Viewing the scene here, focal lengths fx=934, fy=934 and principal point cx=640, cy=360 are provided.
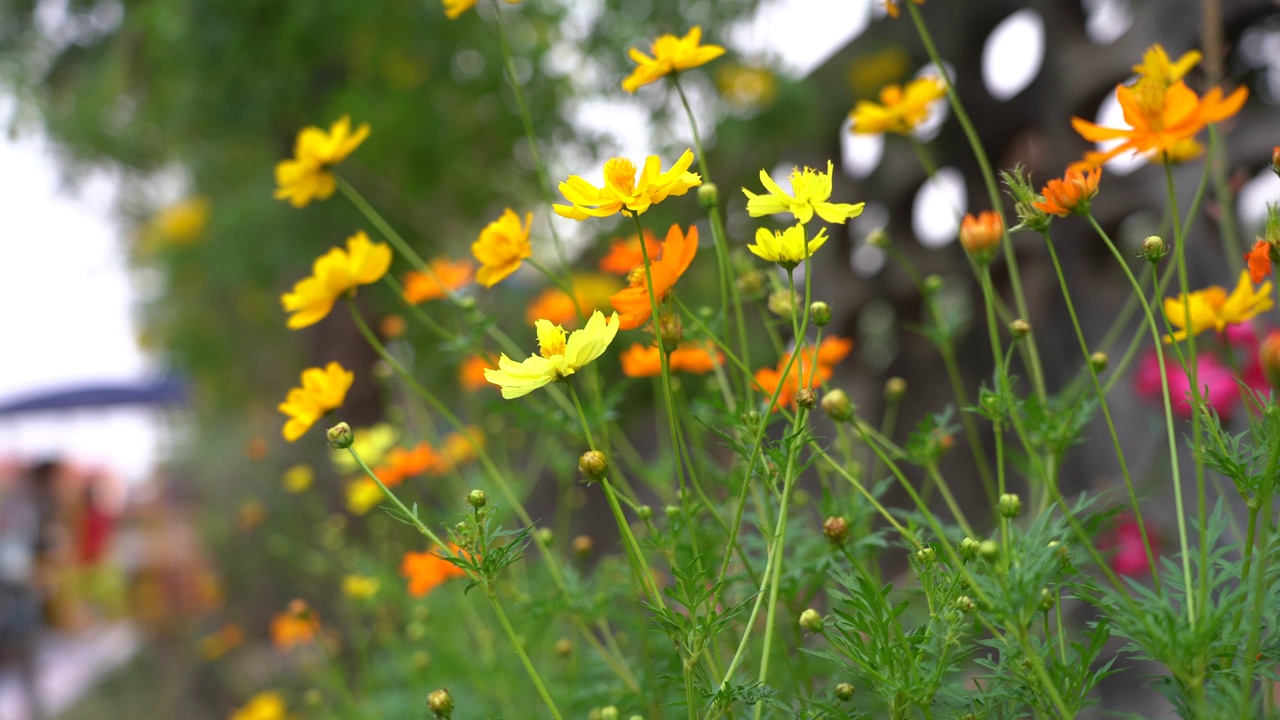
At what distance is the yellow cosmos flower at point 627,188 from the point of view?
0.59m

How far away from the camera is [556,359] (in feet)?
1.90

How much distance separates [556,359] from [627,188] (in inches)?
4.9

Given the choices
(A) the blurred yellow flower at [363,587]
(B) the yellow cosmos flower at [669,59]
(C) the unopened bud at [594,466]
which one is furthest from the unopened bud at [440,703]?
(A) the blurred yellow flower at [363,587]

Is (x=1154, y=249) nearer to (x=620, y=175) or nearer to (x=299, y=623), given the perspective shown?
(x=620, y=175)

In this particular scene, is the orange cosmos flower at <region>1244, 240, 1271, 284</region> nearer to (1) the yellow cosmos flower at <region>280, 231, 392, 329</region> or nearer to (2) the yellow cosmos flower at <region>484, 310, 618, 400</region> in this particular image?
(2) the yellow cosmos flower at <region>484, 310, 618, 400</region>

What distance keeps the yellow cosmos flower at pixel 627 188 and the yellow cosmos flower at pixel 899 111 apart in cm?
40

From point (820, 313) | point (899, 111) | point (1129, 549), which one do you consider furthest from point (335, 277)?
point (1129, 549)

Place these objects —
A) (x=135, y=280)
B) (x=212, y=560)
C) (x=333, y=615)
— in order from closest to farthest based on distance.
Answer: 1. (x=333, y=615)
2. (x=212, y=560)
3. (x=135, y=280)

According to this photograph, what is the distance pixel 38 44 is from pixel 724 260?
10.6 feet

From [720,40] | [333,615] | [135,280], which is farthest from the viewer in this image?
[135,280]

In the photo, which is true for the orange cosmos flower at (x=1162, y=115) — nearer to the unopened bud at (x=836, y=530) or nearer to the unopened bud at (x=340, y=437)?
the unopened bud at (x=836, y=530)

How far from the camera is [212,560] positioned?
4188 millimetres

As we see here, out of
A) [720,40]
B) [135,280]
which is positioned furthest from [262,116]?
[135,280]

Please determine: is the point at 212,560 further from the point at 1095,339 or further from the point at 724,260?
the point at 724,260
